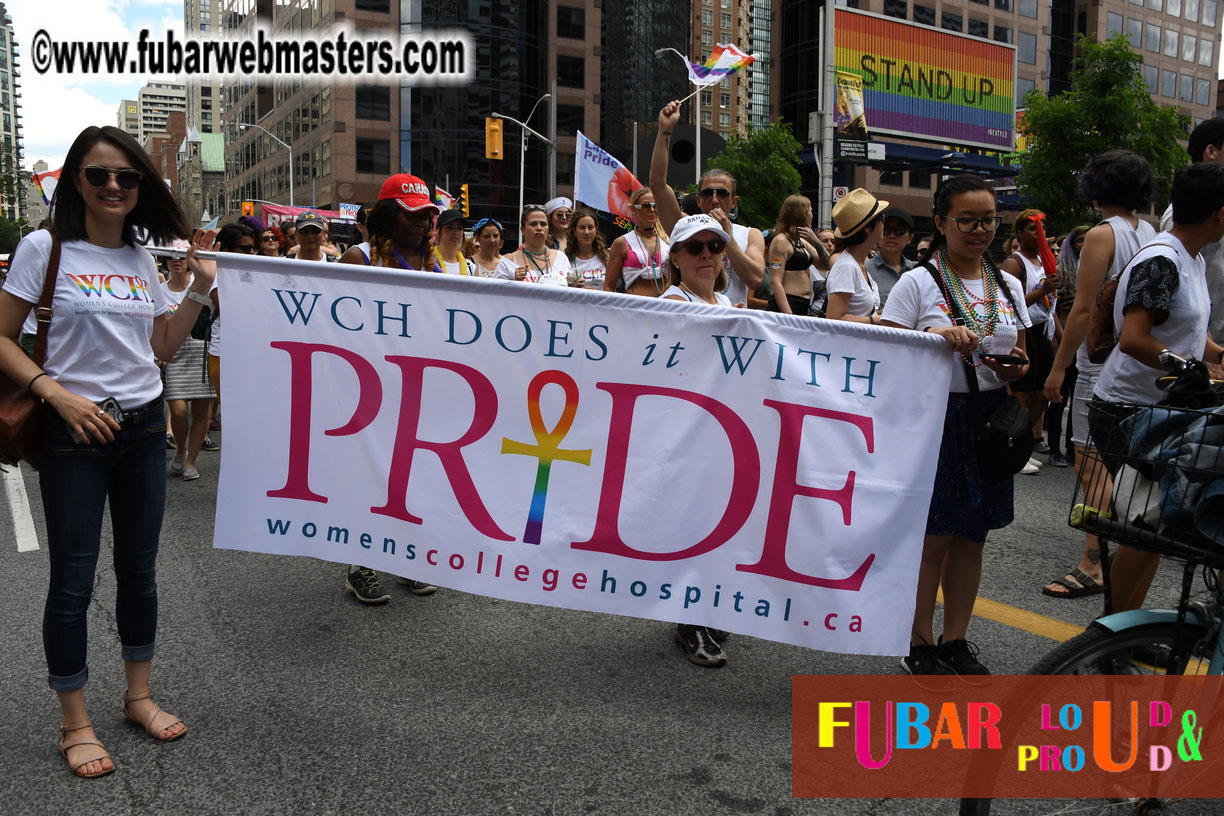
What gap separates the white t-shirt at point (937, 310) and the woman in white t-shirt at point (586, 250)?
4570 mm

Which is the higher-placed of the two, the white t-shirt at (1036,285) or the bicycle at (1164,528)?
the white t-shirt at (1036,285)

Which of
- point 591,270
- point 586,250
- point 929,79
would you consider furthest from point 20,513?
point 929,79

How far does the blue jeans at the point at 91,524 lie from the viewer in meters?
2.82

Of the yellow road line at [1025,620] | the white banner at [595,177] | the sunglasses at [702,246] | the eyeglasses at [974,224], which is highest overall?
the white banner at [595,177]

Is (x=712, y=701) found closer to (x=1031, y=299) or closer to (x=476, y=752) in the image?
(x=476, y=752)

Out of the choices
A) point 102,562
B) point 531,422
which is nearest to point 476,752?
point 531,422

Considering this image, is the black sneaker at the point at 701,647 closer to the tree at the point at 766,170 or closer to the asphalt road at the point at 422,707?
the asphalt road at the point at 422,707

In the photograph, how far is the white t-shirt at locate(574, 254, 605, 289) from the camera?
25.5ft

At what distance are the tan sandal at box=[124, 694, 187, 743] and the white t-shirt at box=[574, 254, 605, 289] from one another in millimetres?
5153

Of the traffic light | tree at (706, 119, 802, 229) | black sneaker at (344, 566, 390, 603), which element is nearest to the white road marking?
black sneaker at (344, 566, 390, 603)

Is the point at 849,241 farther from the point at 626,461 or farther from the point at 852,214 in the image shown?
the point at 626,461

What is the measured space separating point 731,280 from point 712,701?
2360 millimetres

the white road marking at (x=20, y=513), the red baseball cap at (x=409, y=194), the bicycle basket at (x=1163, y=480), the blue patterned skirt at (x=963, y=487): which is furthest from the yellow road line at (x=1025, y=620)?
the white road marking at (x=20, y=513)

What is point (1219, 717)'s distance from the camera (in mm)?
2182
